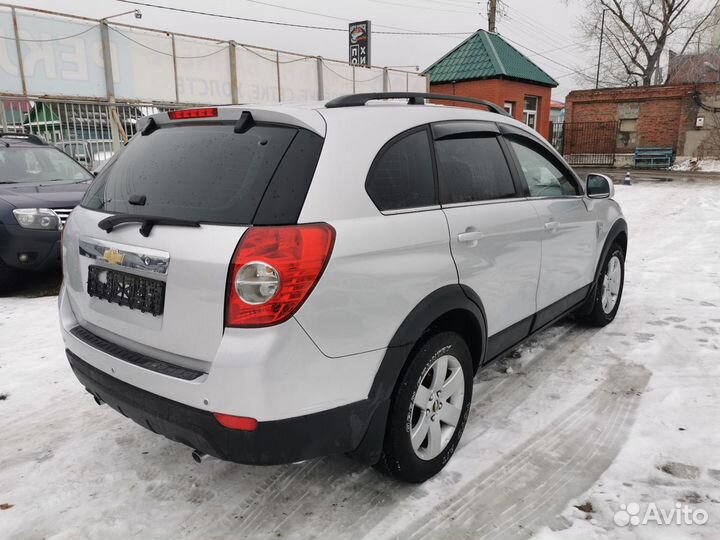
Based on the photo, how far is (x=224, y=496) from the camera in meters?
2.57

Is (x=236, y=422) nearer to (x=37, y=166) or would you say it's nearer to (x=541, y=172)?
(x=541, y=172)

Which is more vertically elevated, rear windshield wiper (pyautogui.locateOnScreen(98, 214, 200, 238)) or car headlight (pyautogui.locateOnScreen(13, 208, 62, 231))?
rear windshield wiper (pyautogui.locateOnScreen(98, 214, 200, 238))

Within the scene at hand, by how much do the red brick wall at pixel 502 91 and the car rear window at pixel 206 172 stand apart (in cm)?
2019

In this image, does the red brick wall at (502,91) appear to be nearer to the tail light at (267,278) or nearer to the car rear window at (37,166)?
the car rear window at (37,166)

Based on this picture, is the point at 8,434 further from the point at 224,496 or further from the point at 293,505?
the point at 293,505

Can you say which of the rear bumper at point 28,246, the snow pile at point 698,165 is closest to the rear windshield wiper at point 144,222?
the rear bumper at point 28,246

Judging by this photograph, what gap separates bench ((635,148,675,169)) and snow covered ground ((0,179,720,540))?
26745mm

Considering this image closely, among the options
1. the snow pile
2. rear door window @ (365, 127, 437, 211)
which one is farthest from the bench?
rear door window @ (365, 127, 437, 211)

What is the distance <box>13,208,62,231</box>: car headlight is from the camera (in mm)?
5559

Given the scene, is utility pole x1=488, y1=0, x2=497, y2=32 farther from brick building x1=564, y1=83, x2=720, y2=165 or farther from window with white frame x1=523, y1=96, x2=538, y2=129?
brick building x1=564, y1=83, x2=720, y2=165

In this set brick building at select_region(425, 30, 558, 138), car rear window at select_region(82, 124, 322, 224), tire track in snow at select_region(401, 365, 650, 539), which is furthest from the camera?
brick building at select_region(425, 30, 558, 138)

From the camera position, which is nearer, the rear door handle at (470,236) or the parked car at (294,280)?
the parked car at (294,280)

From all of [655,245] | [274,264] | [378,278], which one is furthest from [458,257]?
[655,245]

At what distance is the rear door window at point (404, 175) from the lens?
234 centimetres
